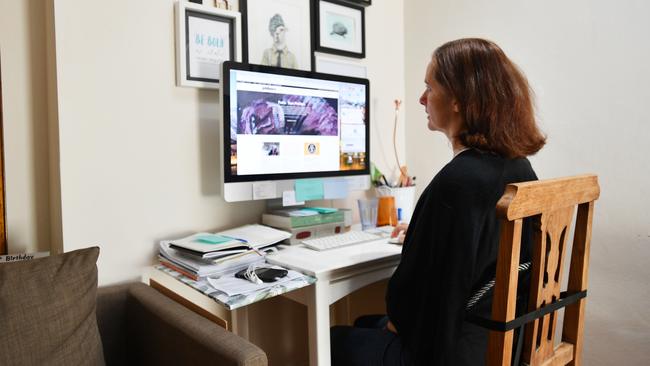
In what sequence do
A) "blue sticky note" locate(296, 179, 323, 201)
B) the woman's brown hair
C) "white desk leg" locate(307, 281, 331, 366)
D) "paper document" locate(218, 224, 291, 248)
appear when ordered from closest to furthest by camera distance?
the woman's brown hair
"white desk leg" locate(307, 281, 331, 366)
"paper document" locate(218, 224, 291, 248)
"blue sticky note" locate(296, 179, 323, 201)

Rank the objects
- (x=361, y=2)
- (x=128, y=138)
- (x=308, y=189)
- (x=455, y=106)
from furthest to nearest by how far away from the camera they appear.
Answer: (x=361, y=2) < (x=308, y=189) < (x=128, y=138) < (x=455, y=106)

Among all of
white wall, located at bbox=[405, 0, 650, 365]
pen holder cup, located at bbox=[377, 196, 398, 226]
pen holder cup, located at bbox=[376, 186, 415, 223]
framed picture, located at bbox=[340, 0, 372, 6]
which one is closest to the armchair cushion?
pen holder cup, located at bbox=[377, 196, 398, 226]

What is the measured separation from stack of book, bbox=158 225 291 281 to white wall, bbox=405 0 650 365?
46.3 inches

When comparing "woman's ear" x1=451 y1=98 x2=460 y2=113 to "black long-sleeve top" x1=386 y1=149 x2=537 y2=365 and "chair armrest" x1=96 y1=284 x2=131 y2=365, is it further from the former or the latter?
"chair armrest" x1=96 y1=284 x2=131 y2=365

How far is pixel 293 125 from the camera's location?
1.67 metres

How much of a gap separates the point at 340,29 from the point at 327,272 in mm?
1204

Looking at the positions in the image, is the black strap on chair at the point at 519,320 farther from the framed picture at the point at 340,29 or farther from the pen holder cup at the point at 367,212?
the framed picture at the point at 340,29

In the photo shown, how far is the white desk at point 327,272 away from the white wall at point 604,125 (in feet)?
2.67

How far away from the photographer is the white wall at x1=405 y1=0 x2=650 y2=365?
159 cm

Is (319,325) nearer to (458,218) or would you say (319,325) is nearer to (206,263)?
(206,263)

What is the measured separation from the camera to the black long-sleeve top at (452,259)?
39.4 inches

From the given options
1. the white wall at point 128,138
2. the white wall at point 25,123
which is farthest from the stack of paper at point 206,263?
the white wall at point 25,123

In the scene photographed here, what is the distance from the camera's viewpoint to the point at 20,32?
4.41 feet

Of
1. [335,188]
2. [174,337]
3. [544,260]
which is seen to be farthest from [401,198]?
[174,337]
